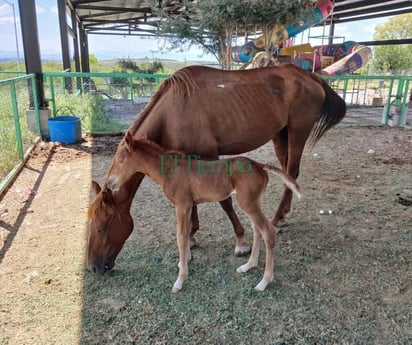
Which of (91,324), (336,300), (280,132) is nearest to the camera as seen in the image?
(91,324)

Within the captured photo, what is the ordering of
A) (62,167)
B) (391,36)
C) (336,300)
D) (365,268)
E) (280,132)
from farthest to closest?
(391,36) → (62,167) → (280,132) → (365,268) → (336,300)

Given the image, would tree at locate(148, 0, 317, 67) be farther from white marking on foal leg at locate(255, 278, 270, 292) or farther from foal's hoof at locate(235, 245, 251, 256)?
white marking on foal leg at locate(255, 278, 270, 292)

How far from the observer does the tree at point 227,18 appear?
18.2ft

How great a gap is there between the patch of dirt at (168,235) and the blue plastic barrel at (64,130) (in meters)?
0.65

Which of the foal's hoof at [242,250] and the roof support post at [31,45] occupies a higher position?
the roof support post at [31,45]

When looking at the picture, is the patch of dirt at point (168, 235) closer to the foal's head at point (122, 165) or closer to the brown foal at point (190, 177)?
the brown foal at point (190, 177)

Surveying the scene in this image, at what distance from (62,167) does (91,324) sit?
3276mm

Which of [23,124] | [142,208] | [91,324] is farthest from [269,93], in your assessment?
[23,124]

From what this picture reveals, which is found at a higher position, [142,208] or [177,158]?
[177,158]

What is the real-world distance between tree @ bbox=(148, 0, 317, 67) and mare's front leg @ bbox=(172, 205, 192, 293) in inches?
182

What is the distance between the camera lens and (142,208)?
3.40 meters

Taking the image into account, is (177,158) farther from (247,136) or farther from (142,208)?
(142,208)

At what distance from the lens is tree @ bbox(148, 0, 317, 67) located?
5.55 meters

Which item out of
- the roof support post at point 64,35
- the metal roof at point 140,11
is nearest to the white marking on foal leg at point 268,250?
the metal roof at point 140,11
